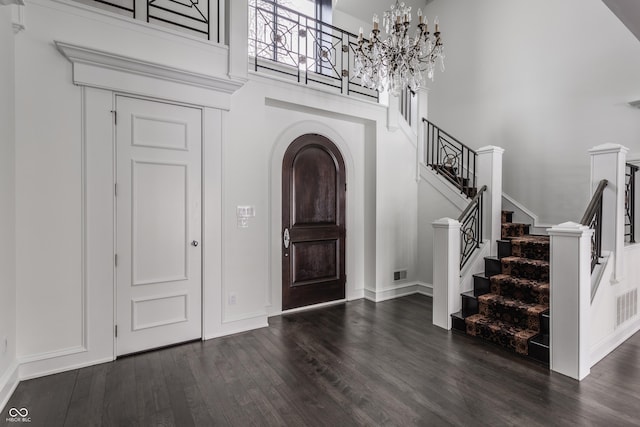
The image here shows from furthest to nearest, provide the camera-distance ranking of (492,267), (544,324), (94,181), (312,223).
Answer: (312,223) < (492,267) < (544,324) < (94,181)

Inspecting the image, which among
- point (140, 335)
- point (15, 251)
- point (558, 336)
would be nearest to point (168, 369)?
point (140, 335)

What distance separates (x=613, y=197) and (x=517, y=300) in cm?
142

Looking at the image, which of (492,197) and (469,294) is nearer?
(469,294)

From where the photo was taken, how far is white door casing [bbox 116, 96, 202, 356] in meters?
3.04

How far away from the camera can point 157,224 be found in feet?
10.5

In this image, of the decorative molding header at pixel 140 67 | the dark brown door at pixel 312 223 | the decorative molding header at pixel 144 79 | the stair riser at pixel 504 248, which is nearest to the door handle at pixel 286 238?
the dark brown door at pixel 312 223

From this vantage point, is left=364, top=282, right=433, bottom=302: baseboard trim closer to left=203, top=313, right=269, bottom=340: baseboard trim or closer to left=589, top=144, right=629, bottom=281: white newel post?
left=203, top=313, right=269, bottom=340: baseboard trim

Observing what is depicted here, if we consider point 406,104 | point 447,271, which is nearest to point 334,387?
point 447,271

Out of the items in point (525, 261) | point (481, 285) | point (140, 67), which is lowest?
point (481, 285)

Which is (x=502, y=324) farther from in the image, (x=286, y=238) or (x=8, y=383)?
(x=8, y=383)

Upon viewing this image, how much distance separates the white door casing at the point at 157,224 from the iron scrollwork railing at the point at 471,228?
3.29m

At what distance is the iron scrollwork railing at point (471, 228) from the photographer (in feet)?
13.6

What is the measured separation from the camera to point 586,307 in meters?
2.69

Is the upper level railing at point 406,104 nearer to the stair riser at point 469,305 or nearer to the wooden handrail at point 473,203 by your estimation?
the wooden handrail at point 473,203
